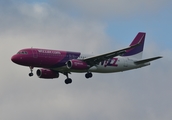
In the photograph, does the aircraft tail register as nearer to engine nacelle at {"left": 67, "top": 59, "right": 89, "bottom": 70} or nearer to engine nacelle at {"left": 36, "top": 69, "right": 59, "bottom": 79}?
engine nacelle at {"left": 67, "top": 59, "right": 89, "bottom": 70}

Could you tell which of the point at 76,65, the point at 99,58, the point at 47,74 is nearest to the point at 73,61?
the point at 76,65

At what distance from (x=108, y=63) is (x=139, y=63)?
19.5 feet

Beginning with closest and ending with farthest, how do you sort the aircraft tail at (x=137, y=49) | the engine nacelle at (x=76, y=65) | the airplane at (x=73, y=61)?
the airplane at (x=73, y=61) → the engine nacelle at (x=76, y=65) → the aircraft tail at (x=137, y=49)

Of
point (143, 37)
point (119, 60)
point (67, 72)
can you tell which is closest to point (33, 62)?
point (67, 72)

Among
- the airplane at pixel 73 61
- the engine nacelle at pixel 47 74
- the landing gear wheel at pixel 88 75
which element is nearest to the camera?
the airplane at pixel 73 61

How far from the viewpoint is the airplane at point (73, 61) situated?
102 metres

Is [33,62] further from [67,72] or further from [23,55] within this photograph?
[67,72]

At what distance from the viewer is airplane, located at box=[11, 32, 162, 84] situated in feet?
334

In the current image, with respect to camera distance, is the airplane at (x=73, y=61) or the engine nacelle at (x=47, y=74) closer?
the airplane at (x=73, y=61)

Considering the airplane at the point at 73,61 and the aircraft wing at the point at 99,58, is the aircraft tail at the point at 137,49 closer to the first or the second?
the airplane at the point at 73,61

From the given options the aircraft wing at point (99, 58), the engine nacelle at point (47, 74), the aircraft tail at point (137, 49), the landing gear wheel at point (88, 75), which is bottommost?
the landing gear wheel at point (88, 75)

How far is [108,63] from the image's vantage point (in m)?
110

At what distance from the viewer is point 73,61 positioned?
104 meters

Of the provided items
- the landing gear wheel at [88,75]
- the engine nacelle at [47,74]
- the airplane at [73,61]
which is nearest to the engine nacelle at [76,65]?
the airplane at [73,61]
